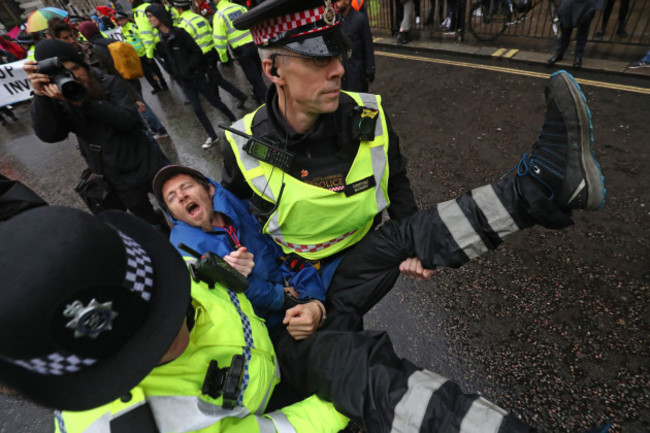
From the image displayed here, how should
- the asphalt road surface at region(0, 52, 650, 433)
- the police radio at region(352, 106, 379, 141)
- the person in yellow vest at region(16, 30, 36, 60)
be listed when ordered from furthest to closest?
the person in yellow vest at region(16, 30, 36, 60) < the asphalt road surface at region(0, 52, 650, 433) < the police radio at region(352, 106, 379, 141)

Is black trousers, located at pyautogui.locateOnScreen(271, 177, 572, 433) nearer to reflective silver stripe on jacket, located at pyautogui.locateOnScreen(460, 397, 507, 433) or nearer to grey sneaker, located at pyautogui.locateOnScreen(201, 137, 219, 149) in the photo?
reflective silver stripe on jacket, located at pyautogui.locateOnScreen(460, 397, 507, 433)

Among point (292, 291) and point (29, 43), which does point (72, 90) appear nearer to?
point (292, 291)

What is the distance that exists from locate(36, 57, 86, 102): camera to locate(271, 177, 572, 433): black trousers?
209 cm

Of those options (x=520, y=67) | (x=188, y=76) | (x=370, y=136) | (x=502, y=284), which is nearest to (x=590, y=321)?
(x=502, y=284)

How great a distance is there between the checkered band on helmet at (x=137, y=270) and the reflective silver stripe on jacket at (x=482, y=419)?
1.10 meters

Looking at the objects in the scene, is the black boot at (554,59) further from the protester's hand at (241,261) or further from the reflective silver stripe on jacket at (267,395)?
the reflective silver stripe on jacket at (267,395)

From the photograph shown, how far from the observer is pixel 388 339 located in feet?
4.66

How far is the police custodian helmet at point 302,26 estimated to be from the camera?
140 centimetres

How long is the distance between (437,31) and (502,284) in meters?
7.50

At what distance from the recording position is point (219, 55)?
5.85 m

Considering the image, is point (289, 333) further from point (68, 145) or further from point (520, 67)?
point (68, 145)

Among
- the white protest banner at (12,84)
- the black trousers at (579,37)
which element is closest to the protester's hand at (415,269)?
the black trousers at (579,37)

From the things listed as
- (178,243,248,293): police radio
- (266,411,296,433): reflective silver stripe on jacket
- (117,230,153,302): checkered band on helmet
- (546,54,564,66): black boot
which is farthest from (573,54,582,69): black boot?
(117,230,153,302): checkered band on helmet

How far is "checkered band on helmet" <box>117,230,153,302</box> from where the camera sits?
2.58ft
